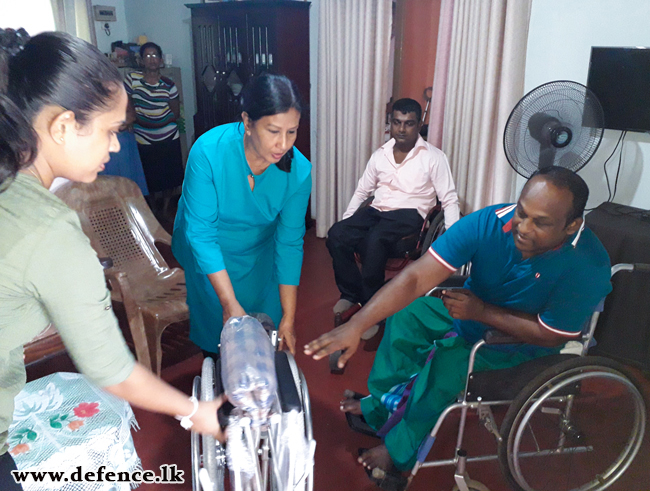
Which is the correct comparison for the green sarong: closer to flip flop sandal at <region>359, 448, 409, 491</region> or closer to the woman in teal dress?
flip flop sandal at <region>359, 448, 409, 491</region>

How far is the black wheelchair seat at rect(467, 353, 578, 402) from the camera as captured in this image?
4.91ft

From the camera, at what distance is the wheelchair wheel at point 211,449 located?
40.8 inches

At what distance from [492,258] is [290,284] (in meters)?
0.67

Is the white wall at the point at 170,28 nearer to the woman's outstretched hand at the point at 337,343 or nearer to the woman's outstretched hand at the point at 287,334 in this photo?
the woman's outstretched hand at the point at 287,334

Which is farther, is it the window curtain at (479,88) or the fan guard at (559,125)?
the window curtain at (479,88)

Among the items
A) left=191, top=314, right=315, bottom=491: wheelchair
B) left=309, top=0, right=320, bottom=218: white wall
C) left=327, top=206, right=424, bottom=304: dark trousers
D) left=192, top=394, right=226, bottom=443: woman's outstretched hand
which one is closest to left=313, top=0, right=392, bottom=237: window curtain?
left=309, top=0, right=320, bottom=218: white wall

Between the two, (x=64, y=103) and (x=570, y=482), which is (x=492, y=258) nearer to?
(x=570, y=482)

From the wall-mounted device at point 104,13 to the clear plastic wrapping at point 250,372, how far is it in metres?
4.88

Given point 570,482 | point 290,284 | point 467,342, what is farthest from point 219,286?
point 570,482

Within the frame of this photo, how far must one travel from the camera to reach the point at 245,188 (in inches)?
60.7

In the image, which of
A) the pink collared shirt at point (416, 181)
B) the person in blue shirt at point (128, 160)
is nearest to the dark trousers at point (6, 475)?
the pink collared shirt at point (416, 181)

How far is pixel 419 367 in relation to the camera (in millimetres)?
1766

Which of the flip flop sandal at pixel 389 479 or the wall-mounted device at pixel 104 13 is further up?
the wall-mounted device at pixel 104 13

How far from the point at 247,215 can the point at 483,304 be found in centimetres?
80
